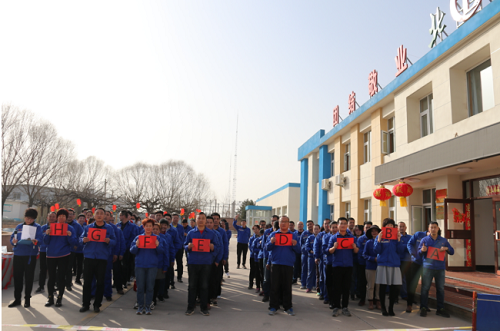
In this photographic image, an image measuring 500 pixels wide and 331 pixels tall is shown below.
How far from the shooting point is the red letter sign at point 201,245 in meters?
7.13

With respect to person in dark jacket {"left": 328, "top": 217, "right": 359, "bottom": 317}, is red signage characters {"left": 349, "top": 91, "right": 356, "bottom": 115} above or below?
above

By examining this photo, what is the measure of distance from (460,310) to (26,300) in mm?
8449

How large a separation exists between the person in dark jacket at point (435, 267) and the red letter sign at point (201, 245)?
4.35m

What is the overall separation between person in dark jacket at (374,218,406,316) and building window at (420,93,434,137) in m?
7.22

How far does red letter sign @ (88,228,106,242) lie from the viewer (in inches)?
280

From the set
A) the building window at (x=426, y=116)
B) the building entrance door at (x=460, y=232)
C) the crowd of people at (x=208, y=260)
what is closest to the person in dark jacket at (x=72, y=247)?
the crowd of people at (x=208, y=260)

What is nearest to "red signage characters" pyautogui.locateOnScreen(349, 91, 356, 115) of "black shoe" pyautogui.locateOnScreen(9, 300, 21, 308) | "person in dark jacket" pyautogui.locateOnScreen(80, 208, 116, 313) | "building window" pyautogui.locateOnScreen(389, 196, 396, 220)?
"building window" pyautogui.locateOnScreen(389, 196, 396, 220)

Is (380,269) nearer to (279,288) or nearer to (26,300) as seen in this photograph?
(279,288)

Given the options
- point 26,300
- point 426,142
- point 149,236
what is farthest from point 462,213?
point 26,300

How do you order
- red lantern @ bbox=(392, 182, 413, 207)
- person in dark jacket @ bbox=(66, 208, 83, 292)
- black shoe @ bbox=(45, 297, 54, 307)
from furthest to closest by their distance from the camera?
red lantern @ bbox=(392, 182, 413, 207), person in dark jacket @ bbox=(66, 208, 83, 292), black shoe @ bbox=(45, 297, 54, 307)

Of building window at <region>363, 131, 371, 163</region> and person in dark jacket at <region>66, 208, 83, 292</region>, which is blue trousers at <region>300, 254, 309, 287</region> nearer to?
person in dark jacket at <region>66, 208, 83, 292</region>

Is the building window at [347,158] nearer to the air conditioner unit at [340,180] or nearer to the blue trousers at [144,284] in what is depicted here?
the air conditioner unit at [340,180]

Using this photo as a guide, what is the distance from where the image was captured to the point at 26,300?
7195mm

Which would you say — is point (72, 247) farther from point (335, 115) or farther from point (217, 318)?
point (335, 115)
